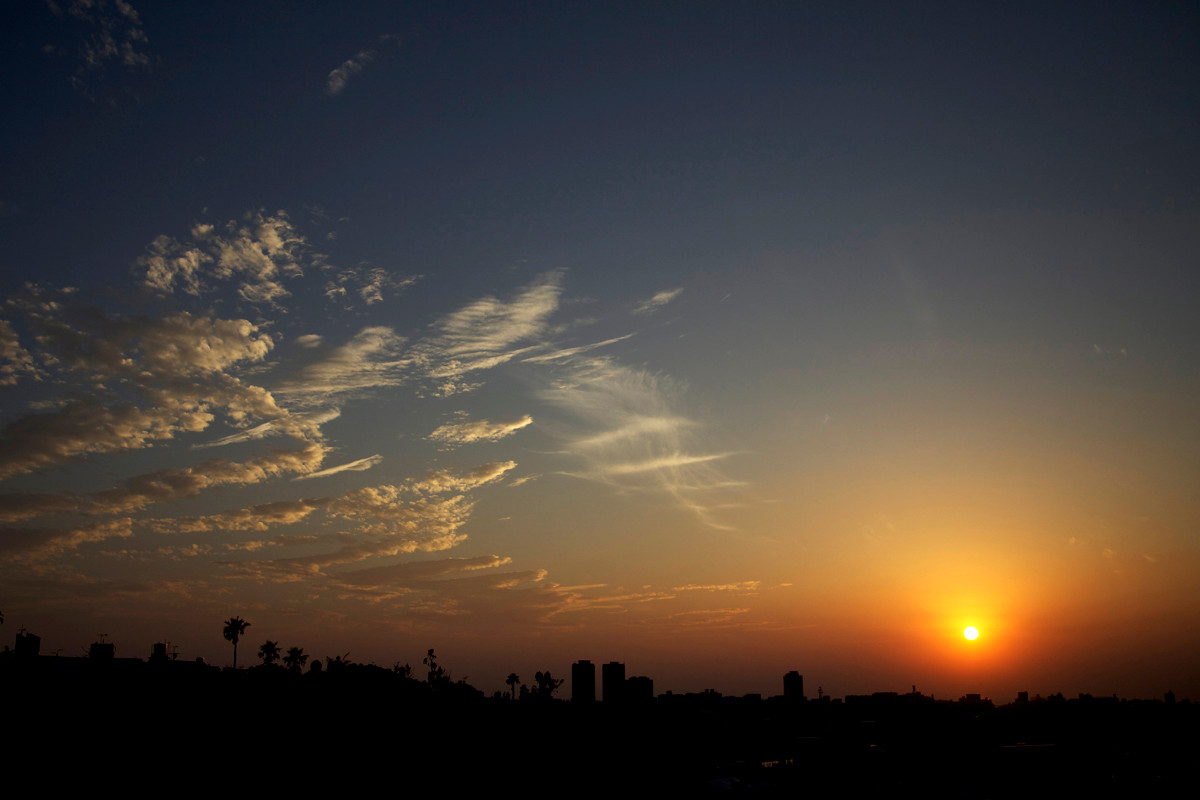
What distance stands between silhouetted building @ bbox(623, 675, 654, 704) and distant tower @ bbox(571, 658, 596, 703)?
5.85m

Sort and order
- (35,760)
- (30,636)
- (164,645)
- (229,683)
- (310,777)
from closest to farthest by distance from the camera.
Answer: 1. (35,760)
2. (310,777)
3. (229,683)
4. (30,636)
5. (164,645)

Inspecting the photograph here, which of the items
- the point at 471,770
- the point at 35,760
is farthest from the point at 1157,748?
the point at 35,760

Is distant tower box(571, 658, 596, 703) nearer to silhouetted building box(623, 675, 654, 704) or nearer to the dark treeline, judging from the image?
silhouetted building box(623, 675, 654, 704)

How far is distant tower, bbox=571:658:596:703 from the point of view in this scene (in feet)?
367

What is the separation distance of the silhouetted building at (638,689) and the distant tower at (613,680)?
0.96 m

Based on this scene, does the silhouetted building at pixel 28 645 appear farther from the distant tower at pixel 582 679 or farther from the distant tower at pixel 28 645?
the distant tower at pixel 582 679

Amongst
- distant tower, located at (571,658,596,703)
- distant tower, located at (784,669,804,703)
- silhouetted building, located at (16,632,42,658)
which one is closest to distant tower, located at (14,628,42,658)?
silhouetted building, located at (16,632,42,658)

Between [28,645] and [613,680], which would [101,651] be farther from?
[613,680]

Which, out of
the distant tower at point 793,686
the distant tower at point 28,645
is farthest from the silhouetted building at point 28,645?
the distant tower at point 793,686

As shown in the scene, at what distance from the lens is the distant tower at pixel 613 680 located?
10938 centimetres

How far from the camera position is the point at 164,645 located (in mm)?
93688

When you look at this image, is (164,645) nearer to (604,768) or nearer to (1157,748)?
(604,768)

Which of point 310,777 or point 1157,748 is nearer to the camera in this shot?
point 310,777

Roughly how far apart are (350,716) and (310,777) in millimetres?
8539
